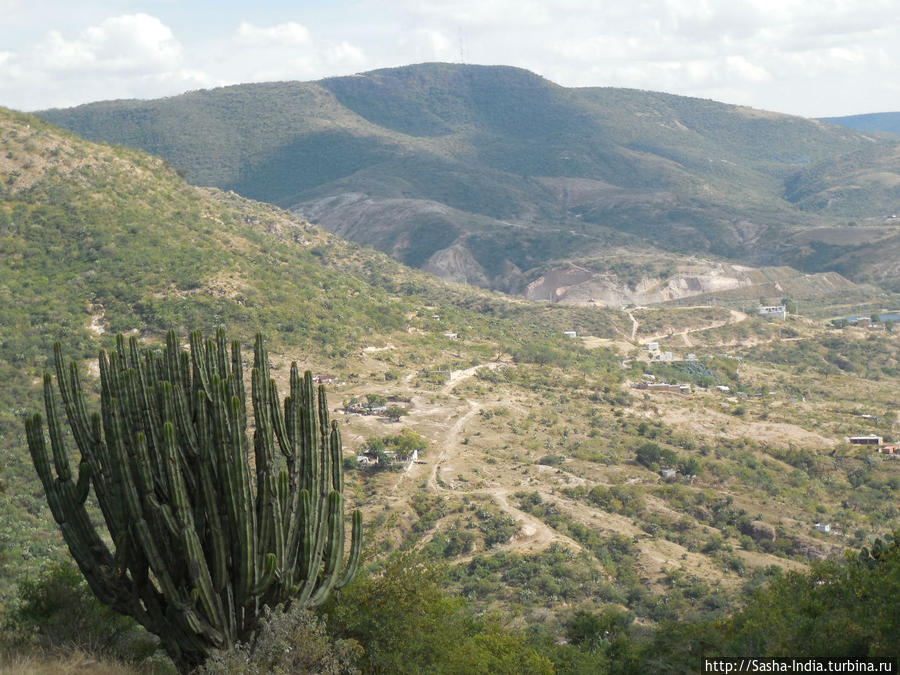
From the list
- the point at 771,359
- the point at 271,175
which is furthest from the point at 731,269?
the point at 271,175

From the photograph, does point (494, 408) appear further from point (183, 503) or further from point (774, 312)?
point (774, 312)

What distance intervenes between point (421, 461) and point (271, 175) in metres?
132

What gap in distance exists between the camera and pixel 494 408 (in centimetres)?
4522

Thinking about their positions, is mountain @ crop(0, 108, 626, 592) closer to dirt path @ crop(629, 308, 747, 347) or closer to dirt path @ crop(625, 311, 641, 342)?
dirt path @ crop(625, 311, 641, 342)

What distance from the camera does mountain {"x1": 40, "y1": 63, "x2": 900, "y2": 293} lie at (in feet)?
380

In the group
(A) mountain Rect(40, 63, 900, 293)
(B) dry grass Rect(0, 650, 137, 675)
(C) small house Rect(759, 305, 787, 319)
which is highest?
(A) mountain Rect(40, 63, 900, 293)

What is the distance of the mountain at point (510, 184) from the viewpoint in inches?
4562

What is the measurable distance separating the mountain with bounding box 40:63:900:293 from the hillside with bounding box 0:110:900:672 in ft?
148

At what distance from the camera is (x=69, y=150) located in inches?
2115

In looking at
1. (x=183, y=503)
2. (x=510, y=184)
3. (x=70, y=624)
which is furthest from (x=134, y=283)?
(x=510, y=184)

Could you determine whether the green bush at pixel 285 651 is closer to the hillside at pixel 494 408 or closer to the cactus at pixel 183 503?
the cactus at pixel 183 503

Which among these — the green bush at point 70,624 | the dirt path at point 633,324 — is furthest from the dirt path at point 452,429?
the dirt path at point 633,324

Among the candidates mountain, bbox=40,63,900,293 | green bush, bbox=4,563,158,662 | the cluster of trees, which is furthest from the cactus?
mountain, bbox=40,63,900,293

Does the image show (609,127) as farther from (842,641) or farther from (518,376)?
(842,641)
